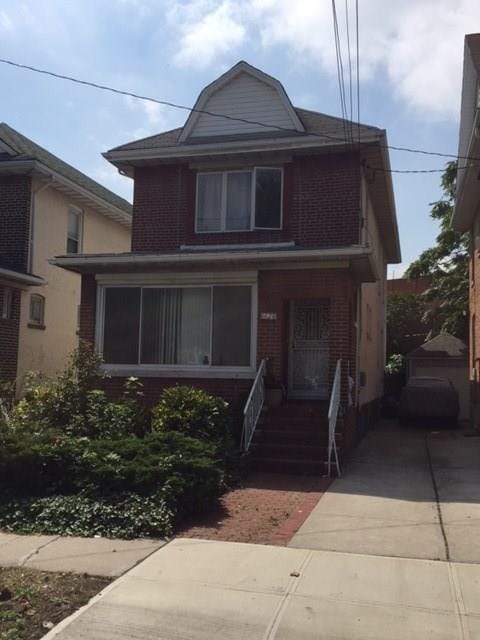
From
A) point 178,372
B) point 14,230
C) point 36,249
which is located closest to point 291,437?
point 178,372

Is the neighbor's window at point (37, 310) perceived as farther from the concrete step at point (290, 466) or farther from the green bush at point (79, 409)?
the concrete step at point (290, 466)

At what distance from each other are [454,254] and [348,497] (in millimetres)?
21344

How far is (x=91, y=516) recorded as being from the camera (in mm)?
7008

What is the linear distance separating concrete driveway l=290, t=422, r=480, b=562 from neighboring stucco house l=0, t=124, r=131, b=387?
9.09 meters

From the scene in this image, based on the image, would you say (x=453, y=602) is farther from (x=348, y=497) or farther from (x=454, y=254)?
(x=454, y=254)

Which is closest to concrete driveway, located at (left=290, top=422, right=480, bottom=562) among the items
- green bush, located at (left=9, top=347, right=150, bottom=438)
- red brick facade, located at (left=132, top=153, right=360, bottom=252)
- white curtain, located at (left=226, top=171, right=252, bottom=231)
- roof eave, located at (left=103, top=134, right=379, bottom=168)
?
green bush, located at (left=9, top=347, right=150, bottom=438)

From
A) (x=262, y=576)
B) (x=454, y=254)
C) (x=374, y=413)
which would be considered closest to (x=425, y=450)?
(x=374, y=413)

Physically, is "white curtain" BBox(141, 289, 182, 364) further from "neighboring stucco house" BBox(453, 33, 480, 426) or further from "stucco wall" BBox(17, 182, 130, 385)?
"neighboring stucco house" BBox(453, 33, 480, 426)

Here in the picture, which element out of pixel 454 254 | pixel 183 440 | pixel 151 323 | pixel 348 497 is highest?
pixel 454 254

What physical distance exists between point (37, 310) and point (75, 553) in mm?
12331

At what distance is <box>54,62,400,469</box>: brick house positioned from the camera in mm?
12086

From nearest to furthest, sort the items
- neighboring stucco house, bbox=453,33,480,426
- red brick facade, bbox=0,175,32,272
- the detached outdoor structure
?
1. neighboring stucco house, bbox=453,33,480,426
2. red brick facade, bbox=0,175,32,272
3. the detached outdoor structure

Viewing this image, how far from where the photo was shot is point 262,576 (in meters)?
5.42

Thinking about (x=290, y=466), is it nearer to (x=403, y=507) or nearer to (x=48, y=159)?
(x=403, y=507)
